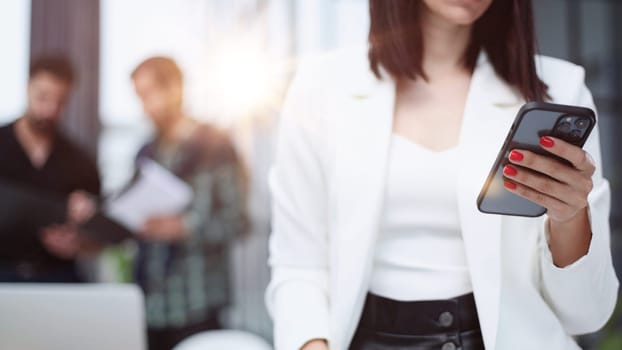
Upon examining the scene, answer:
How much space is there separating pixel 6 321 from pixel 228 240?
59.2 inches

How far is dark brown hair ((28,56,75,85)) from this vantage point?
2.48 metres

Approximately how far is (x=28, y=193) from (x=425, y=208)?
190 centimetres

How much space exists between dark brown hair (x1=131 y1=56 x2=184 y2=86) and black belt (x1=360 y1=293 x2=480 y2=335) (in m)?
1.79

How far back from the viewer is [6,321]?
85cm

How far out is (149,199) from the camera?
2.20 metres

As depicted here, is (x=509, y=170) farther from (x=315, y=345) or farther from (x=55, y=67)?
(x=55, y=67)

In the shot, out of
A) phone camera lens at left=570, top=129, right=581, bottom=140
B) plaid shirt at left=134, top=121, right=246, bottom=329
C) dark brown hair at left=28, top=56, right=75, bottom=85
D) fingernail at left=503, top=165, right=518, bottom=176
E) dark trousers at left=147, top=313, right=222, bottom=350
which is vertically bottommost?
dark trousers at left=147, top=313, right=222, bottom=350

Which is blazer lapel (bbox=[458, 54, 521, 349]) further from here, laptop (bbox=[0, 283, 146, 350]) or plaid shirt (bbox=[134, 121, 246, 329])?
plaid shirt (bbox=[134, 121, 246, 329])

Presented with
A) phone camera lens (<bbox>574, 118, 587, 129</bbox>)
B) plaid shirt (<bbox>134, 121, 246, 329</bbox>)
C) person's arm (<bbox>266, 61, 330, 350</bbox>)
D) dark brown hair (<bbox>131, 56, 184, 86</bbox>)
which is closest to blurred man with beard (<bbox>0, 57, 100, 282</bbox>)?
plaid shirt (<bbox>134, 121, 246, 329</bbox>)

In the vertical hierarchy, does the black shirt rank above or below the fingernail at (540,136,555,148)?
below

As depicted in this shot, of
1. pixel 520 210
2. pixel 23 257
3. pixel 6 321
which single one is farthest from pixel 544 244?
pixel 23 257

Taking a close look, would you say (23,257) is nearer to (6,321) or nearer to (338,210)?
(6,321)

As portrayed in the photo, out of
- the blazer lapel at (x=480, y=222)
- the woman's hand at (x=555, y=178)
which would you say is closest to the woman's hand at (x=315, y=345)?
the blazer lapel at (x=480, y=222)

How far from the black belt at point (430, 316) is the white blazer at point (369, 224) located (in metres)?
0.02
